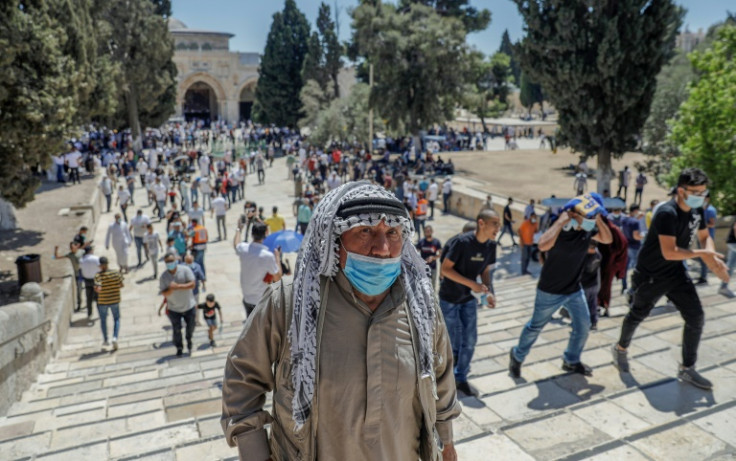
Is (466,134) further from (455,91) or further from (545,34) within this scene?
(545,34)

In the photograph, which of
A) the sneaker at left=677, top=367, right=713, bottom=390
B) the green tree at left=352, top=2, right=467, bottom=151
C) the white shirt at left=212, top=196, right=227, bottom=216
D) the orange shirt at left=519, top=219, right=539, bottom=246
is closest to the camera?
the sneaker at left=677, top=367, right=713, bottom=390

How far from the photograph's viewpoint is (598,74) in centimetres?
1636

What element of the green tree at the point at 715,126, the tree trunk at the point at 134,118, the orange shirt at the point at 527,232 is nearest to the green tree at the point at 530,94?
the tree trunk at the point at 134,118

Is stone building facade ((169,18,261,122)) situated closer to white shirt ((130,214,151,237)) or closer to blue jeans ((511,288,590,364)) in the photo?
white shirt ((130,214,151,237))

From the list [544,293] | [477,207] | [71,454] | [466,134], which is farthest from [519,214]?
[466,134]

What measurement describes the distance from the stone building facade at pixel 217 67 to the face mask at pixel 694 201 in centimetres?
5334

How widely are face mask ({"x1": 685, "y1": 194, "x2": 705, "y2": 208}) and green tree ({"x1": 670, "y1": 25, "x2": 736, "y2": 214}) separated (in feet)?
23.4

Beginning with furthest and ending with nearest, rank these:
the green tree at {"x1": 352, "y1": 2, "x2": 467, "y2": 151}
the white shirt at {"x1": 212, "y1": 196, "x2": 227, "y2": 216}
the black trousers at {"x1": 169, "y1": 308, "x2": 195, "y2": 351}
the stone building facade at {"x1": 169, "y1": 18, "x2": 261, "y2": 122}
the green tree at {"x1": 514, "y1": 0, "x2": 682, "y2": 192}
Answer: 1. the stone building facade at {"x1": 169, "y1": 18, "x2": 261, "y2": 122}
2. the green tree at {"x1": 352, "y1": 2, "x2": 467, "y2": 151}
3. the green tree at {"x1": 514, "y1": 0, "x2": 682, "y2": 192}
4. the white shirt at {"x1": 212, "y1": 196, "x2": 227, "y2": 216}
5. the black trousers at {"x1": 169, "y1": 308, "x2": 195, "y2": 351}

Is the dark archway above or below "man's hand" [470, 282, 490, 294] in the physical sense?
above

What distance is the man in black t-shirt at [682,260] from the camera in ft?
14.0

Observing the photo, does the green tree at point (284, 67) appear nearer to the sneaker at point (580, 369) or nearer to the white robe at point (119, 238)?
the white robe at point (119, 238)

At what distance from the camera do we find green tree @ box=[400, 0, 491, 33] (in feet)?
108

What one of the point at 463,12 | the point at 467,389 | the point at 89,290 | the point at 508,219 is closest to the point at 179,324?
the point at 89,290

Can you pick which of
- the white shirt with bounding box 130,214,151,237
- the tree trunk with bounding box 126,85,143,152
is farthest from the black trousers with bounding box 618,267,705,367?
the tree trunk with bounding box 126,85,143,152
